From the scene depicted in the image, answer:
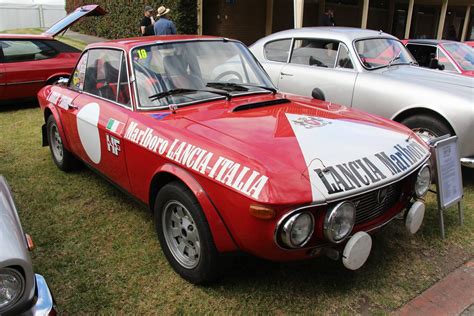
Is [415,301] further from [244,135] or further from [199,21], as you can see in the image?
[199,21]

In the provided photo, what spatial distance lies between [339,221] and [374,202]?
40 cm

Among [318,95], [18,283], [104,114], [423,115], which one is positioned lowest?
[18,283]

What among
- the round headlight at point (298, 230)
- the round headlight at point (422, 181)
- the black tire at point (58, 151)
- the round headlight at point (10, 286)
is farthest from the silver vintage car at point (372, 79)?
the round headlight at point (10, 286)

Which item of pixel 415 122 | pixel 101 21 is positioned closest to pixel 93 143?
pixel 415 122

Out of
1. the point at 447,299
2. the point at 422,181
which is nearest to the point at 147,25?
the point at 422,181

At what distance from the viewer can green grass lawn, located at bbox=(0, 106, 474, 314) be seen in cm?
273

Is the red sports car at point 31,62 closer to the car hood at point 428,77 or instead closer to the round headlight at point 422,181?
the car hood at point 428,77

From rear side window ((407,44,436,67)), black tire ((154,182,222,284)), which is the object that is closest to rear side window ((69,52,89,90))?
black tire ((154,182,222,284))

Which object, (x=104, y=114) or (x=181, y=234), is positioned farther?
(x=104, y=114)

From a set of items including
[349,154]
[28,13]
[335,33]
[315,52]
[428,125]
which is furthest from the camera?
[28,13]

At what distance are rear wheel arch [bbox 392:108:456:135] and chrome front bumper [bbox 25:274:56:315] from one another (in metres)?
4.17

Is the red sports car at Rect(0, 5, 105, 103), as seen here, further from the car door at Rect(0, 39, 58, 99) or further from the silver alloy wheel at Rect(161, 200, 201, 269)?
the silver alloy wheel at Rect(161, 200, 201, 269)

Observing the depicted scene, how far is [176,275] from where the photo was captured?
302 cm

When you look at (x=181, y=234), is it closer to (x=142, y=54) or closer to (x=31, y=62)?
(x=142, y=54)
